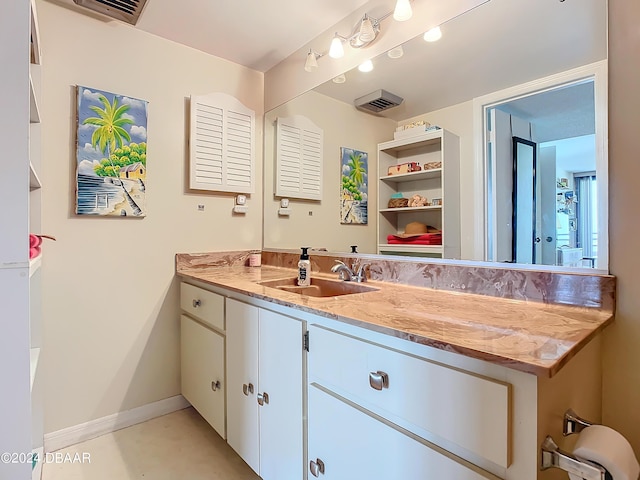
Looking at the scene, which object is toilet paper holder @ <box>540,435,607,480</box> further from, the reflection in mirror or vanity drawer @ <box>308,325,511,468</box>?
the reflection in mirror

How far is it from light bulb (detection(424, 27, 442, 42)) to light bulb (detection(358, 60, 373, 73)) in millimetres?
320

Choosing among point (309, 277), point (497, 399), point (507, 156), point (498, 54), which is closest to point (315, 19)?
point (498, 54)

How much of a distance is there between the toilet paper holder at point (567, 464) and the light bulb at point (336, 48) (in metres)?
1.88

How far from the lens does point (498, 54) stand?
54.8 inches

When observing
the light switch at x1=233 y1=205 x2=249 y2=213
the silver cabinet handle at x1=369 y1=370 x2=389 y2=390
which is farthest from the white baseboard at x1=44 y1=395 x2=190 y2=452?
the silver cabinet handle at x1=369 y1=370 x2=389 y2=390

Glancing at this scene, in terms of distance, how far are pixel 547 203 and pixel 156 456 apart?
2017mm

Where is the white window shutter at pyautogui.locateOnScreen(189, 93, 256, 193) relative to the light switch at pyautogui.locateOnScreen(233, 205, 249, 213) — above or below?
above

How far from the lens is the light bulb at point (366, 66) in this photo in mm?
1804

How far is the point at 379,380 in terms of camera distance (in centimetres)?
90

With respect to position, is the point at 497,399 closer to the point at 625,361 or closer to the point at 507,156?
the point at 625,361

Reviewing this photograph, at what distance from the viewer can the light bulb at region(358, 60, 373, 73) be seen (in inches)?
71.0

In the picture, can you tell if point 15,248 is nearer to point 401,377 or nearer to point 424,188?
point 401,377

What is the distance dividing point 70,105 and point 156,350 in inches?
54.0

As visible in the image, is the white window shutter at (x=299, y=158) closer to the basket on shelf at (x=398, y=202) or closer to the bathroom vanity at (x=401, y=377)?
the basket on shelf at (x=398, y=202)
